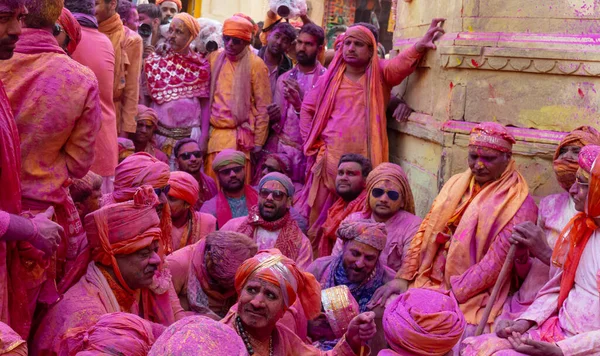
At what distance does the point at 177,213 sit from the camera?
677 cm

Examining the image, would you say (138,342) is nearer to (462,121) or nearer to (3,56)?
(3,56)

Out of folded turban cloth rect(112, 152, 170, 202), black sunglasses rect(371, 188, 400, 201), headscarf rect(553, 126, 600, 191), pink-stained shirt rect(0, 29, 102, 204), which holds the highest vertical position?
pink-stained shirt rect(0, 29, 102, 204)

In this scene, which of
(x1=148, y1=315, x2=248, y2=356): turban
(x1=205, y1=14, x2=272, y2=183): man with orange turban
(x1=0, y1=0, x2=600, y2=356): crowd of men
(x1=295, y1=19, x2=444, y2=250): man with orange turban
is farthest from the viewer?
(x1=205, y1=14, x2=272, y2=183): man with orange turban

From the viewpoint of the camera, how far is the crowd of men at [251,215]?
4320 millimetres

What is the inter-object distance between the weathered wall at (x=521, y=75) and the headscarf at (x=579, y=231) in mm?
1230

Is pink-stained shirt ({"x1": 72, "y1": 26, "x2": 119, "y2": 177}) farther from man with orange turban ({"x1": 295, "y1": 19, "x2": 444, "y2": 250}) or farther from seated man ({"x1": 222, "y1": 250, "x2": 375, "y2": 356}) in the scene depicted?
seated man ({"x1": 222, "y1": 250, "x2": 375, "y2": 356})

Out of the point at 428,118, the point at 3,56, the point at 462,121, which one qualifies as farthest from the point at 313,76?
the point at 3,56

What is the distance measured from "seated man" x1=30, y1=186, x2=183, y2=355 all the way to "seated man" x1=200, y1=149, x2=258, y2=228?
290cm

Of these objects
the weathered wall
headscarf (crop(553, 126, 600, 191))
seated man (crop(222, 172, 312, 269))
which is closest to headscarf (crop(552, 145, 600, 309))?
headscarf (crop(553, 126, 600, 191))

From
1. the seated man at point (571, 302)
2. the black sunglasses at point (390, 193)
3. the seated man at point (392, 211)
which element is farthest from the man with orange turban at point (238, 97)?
the seated man at point (571, 302)

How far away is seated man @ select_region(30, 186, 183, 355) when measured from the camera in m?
4.35

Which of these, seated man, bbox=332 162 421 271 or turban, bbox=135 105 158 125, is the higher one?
turban, bbox=135 105 158 125

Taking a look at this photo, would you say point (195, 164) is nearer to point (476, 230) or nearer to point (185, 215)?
point (185, 215)

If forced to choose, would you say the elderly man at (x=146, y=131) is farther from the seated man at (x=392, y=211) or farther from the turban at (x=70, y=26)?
the turban at (x=70, y=26)
